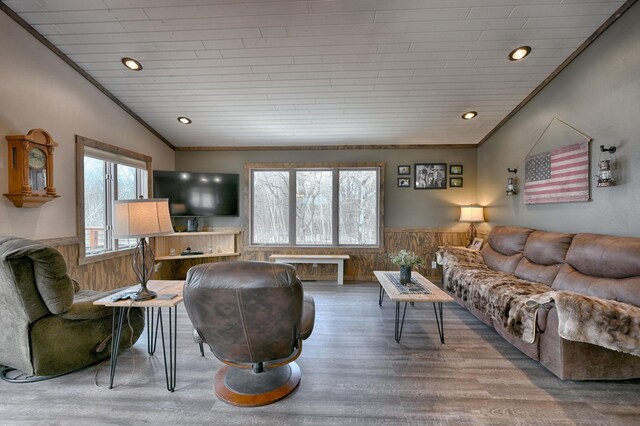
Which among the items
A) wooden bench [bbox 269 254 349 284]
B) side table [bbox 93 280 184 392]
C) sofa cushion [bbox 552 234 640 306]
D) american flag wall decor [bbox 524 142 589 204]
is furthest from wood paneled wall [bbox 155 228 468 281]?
side table [bbox 93 280 184 392]

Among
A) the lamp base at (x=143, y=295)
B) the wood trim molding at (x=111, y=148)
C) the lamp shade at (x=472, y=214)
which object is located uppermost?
the wood trim molding at (x=111, y=148)

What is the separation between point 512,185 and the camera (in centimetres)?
404

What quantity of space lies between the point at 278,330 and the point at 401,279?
1841mm

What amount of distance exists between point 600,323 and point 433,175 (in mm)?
3433

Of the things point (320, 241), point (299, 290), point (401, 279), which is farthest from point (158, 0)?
point (320, 241)

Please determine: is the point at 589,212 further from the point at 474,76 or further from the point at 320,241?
the point at 320,241

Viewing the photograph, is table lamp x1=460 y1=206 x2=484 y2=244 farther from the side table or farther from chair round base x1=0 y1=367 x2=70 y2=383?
chair round base x1=0 y1=367 x2=70 y2=383

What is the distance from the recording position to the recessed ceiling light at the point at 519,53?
2.84 metres

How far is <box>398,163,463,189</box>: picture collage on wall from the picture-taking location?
5039 millimetres

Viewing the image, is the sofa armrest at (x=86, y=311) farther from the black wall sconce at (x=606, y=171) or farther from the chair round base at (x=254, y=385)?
the black wall sconce at (x=606, y=171)

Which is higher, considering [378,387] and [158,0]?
[158,0]

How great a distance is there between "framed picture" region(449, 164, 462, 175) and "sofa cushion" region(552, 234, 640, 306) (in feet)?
7.95

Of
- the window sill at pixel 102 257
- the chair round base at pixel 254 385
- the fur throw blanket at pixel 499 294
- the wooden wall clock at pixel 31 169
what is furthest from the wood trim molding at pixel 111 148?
the fur throw blanket at pixel 499 294

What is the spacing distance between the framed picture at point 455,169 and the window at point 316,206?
127 cm
